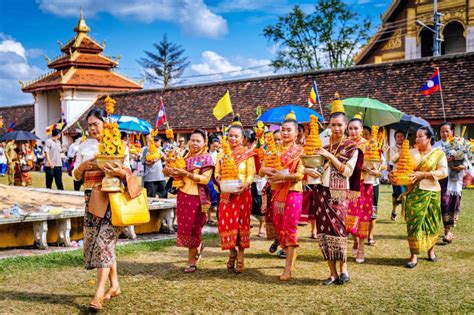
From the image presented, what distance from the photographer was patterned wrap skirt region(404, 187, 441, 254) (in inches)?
254

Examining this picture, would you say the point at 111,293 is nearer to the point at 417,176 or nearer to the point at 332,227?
the point at 332,227

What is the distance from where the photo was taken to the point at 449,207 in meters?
8.18

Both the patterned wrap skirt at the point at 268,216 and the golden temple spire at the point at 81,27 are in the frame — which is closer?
the patterned wrap skirt at the point at 268,216

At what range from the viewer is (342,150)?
555cm

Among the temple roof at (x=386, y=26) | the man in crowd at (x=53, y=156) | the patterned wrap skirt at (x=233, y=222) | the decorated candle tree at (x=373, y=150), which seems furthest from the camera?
the temple roof at (x=386, y=26)

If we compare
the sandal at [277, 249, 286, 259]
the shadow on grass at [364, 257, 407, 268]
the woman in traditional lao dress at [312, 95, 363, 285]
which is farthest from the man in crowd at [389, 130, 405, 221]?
the sandal at [277, 249, 286, 259]

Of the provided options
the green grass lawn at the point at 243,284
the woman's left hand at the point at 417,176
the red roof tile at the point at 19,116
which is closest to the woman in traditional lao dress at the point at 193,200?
the green grass lawn at the point at 243,284

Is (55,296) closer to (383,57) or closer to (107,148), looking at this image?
(107,148)

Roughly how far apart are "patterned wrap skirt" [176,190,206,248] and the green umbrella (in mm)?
3603

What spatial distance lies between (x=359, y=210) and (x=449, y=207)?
197cm

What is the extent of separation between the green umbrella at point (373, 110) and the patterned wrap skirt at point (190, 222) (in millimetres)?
3603

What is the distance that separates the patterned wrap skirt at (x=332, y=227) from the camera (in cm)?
548

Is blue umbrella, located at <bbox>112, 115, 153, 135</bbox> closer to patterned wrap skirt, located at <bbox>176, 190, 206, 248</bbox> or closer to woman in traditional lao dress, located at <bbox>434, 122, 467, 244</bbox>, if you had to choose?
patterned wrap skirt, located at <bbox>176, 190, 206, 248</bbox>

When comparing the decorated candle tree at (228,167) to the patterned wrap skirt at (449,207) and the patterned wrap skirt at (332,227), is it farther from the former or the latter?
the patterned wrap skirt at (449,207)
